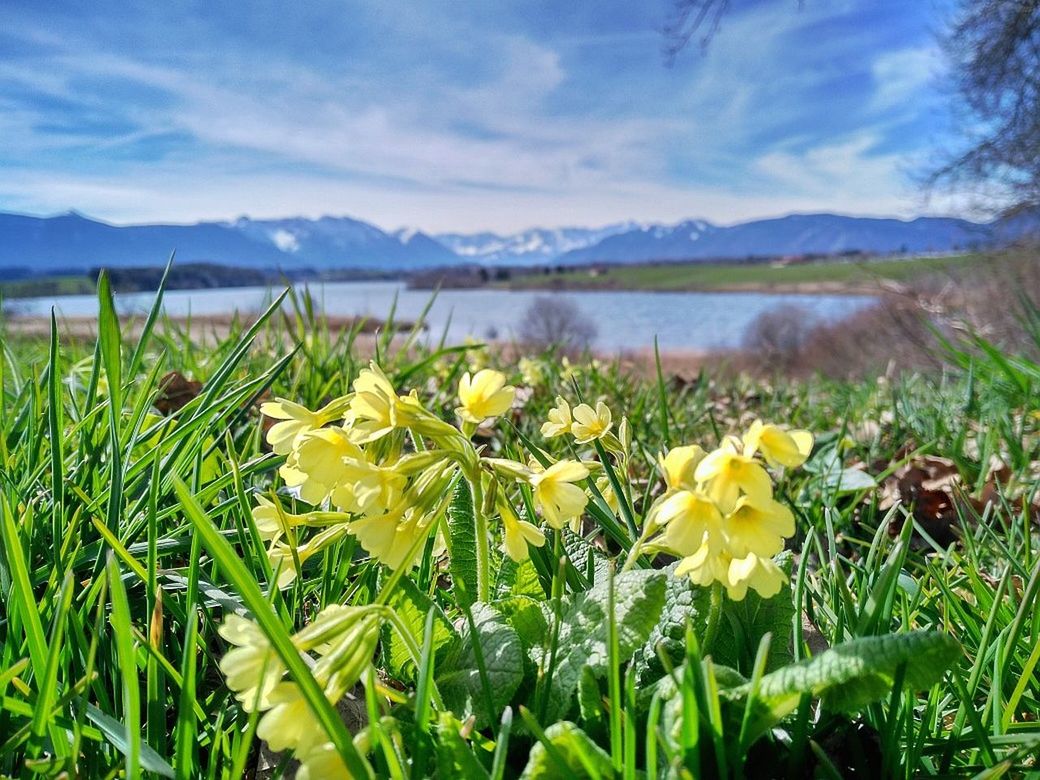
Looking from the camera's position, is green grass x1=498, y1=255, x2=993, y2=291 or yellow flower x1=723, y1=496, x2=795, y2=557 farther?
green grass x1=498, y1=255, x2=993, y2=291

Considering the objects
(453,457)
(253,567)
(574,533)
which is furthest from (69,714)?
(574,533)

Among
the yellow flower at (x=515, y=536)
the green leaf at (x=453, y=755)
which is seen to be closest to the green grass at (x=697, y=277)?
the yellow flower at (x=515, y=536)

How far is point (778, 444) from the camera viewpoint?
75 centimetres

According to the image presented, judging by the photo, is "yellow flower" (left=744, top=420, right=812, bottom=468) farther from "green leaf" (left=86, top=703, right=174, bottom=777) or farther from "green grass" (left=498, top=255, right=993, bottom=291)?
"green grass" (left=498, top=255, right=993, bottom=291)

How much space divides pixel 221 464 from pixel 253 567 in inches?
21.0

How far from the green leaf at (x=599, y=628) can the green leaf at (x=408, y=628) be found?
131 mm

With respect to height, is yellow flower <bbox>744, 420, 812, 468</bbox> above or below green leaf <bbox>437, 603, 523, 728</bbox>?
above

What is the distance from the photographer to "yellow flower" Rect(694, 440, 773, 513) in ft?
2.38

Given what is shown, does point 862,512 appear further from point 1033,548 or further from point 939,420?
point 939,420

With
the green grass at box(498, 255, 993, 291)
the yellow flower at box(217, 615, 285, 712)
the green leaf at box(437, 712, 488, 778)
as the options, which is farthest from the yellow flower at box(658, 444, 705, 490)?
the green grass at box(498, 255, 993, 291)

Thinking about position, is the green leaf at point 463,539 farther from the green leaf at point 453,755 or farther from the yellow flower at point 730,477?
the yellow flower at point 730,477

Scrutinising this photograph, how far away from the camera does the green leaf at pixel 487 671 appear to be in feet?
2.75

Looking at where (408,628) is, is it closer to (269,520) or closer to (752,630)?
(269,520)

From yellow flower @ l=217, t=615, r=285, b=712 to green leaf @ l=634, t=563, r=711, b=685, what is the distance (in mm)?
442
